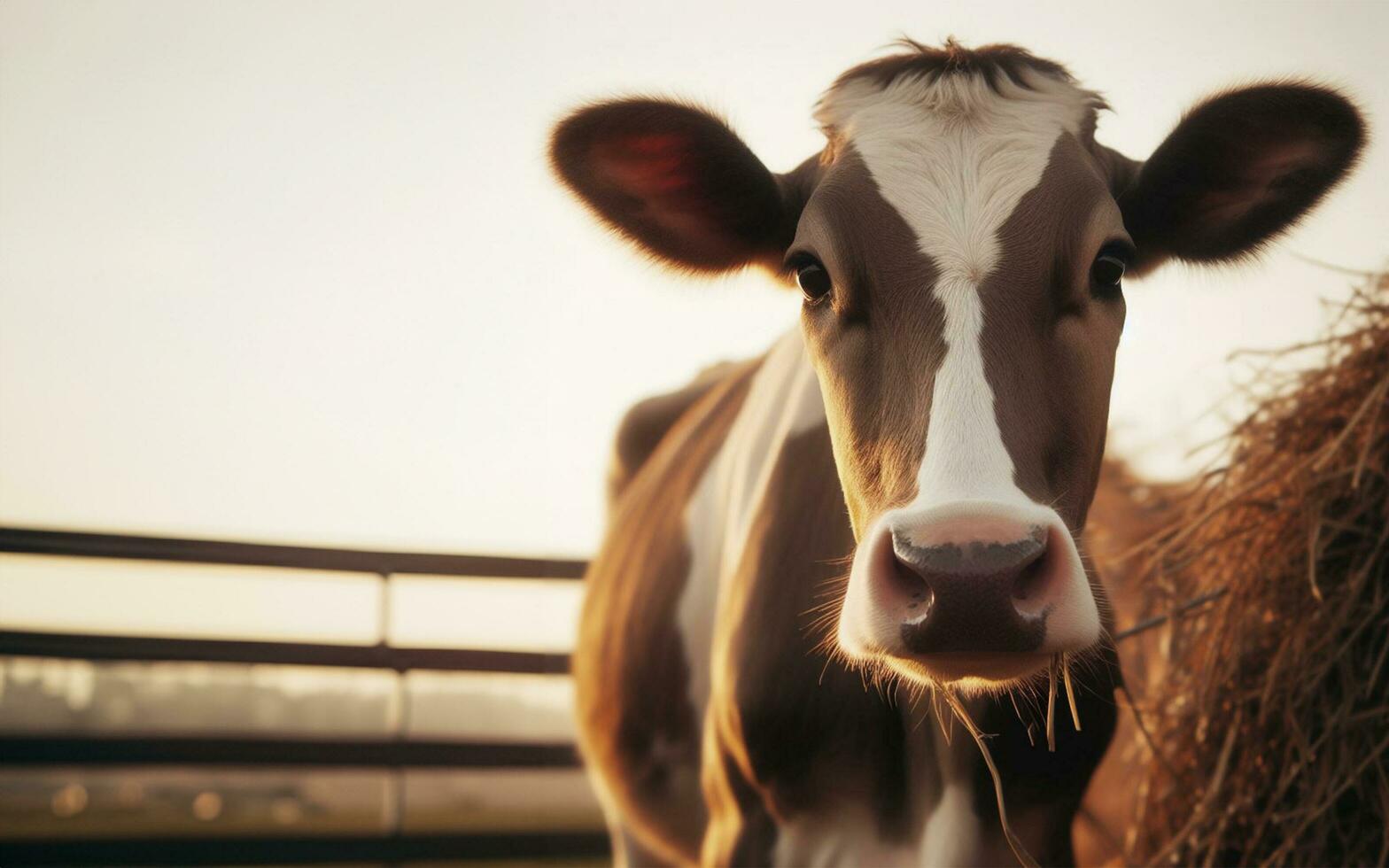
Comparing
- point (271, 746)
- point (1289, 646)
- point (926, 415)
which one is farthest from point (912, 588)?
point (271, 746)

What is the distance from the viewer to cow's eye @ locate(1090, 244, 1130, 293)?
192 cm

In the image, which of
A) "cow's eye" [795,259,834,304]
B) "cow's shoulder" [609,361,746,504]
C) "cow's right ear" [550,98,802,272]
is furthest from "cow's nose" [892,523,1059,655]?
"cow's shoulder" [609,361,746,504]

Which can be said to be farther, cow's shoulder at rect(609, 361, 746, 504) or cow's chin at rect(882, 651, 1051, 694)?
cow's shoulder at rect(609, 361, 746, 504)

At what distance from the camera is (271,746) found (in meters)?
4.96

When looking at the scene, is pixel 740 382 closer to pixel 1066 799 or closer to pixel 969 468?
pixel 1066 799

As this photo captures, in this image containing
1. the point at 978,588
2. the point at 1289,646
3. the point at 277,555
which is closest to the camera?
the point at 978,588

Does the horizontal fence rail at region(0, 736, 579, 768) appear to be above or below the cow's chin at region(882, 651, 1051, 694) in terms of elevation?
below

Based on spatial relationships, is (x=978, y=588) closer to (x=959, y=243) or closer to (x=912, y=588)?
(x=912, y=588)

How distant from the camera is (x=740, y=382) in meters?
3.96

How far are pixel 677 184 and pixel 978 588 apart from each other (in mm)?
1294

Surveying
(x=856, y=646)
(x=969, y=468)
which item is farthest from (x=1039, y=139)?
(x=856, y=646)

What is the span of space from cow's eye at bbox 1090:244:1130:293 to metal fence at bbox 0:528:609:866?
420cm

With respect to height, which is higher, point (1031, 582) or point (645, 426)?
point (1031, 582)

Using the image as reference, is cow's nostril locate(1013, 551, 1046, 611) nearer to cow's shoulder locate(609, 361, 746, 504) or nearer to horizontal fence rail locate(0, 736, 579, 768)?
cow's shoulder locate(609, 361, 746, 504)
